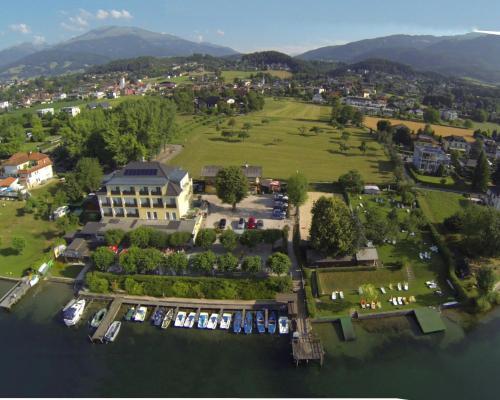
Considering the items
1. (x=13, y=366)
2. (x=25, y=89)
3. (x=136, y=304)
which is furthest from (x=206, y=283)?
(x=25, y=89)

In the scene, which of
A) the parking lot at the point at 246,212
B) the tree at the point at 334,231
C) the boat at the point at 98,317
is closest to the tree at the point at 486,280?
the tree at the point at 334,231

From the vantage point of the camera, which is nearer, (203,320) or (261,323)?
(261,323)

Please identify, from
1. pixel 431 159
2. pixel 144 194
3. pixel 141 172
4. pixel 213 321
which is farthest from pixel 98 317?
pixel 431 159

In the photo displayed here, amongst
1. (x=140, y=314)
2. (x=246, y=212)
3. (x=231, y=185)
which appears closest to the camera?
(x=140, y=314)

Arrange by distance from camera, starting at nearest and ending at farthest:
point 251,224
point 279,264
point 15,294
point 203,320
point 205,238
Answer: point 203,320 < point 279,264 < point 15,294 < point 205,238 < point 251,224

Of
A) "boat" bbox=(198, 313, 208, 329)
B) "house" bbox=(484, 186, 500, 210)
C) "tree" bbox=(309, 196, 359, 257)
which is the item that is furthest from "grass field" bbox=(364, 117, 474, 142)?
"boat" bbox=(198, 313, 208, 329)

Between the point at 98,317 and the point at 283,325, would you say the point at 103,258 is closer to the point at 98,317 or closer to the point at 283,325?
the point at 98,317
